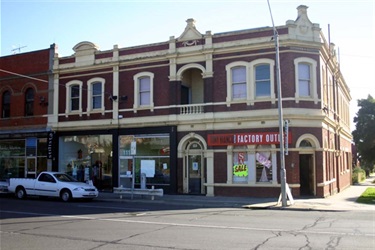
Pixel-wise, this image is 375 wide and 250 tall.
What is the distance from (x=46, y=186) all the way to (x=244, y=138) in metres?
11.0

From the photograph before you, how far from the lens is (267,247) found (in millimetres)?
8461

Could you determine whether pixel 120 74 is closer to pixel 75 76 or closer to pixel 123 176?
pixel 75 76

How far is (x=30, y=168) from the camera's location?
28.4 m

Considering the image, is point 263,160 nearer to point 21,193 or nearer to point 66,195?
point 66,195

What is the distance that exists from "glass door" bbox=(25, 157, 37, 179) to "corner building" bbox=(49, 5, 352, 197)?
2306 mm

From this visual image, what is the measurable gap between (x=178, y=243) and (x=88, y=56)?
20.6 m

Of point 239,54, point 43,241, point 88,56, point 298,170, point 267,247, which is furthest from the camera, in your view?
point 88,56

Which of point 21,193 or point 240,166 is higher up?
point 240,166

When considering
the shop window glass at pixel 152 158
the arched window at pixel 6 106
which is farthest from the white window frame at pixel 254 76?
the arched window at pixel 6 106

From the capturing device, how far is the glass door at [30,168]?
2828cm

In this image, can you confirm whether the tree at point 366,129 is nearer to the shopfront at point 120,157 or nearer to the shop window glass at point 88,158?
the shopfront at point 120,157

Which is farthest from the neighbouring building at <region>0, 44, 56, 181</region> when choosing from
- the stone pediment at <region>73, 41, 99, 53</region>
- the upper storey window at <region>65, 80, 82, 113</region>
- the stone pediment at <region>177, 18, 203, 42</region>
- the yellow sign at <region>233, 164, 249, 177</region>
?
the yellow sign at <region>233, 164, 249, 177</region>

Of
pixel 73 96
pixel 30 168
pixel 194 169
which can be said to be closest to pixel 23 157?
pixel 30 168

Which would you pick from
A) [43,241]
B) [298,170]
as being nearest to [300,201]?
[298,170]
